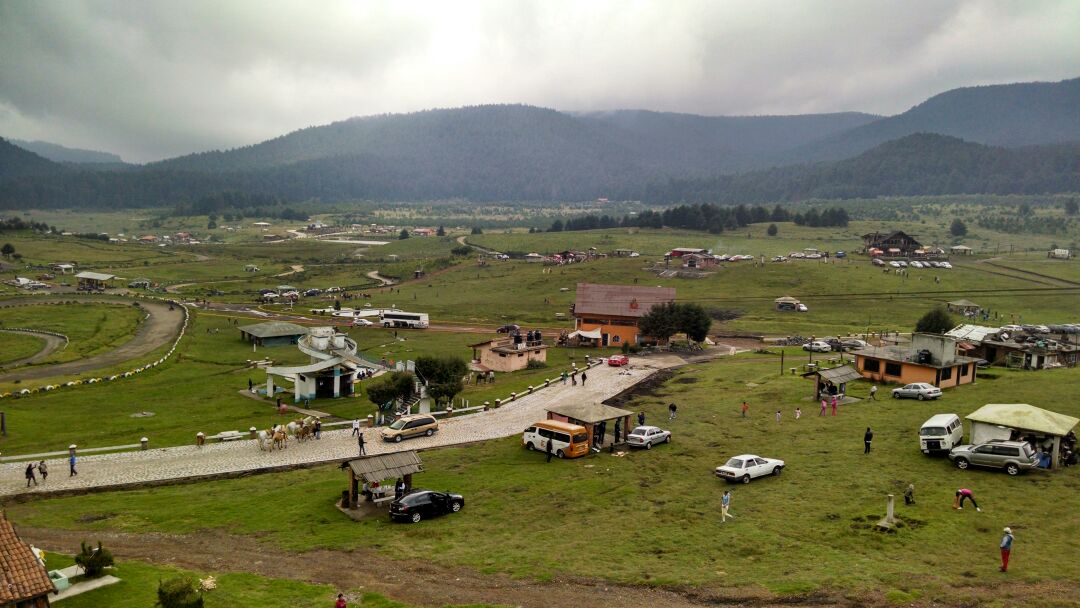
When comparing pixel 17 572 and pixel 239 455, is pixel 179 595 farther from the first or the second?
pixel 239 455

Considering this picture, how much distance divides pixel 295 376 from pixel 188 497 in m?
19.7

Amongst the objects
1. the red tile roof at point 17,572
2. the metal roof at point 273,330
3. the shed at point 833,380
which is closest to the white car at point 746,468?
the shed at point 833,380

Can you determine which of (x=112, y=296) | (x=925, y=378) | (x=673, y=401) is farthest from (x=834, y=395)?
(x=112, y=296)

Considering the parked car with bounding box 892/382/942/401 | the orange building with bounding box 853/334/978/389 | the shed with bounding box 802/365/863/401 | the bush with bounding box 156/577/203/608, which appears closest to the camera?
the bush with bounding box 156/577/203/608

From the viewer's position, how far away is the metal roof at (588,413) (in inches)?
1304

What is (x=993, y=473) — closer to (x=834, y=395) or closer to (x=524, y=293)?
(x=834, y=395)

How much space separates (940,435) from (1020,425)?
105 inches

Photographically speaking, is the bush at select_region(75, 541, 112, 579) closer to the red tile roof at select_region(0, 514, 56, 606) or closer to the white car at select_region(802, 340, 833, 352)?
the red tile roof at select_region(0, 514, 56, 606)

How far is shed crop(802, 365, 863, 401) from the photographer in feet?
130

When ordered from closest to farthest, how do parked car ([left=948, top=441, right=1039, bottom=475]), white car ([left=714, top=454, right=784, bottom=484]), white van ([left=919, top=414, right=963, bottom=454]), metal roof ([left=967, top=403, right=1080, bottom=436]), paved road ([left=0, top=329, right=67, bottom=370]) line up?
parked car ([left=948, top=441, right=1039, bottom=475]) < metal roof ([left=967, top=403, right=1080, bottom=436]) < white car ([left=714, top=454, right=784, bottom=484]) < white van ([left=919, top=414, right=963, bottom=454]) < paved road ([left=0, top=329, right=67, bottom=370])

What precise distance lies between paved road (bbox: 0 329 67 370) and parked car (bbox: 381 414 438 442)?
38208 millimetres

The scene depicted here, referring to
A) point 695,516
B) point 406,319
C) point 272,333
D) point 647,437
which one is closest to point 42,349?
point 272,333

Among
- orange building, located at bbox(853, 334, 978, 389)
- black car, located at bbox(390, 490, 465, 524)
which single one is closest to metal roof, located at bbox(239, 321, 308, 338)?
black car, located at bbox(390, 490, 465, 524)

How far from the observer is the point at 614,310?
71250 millimetres
